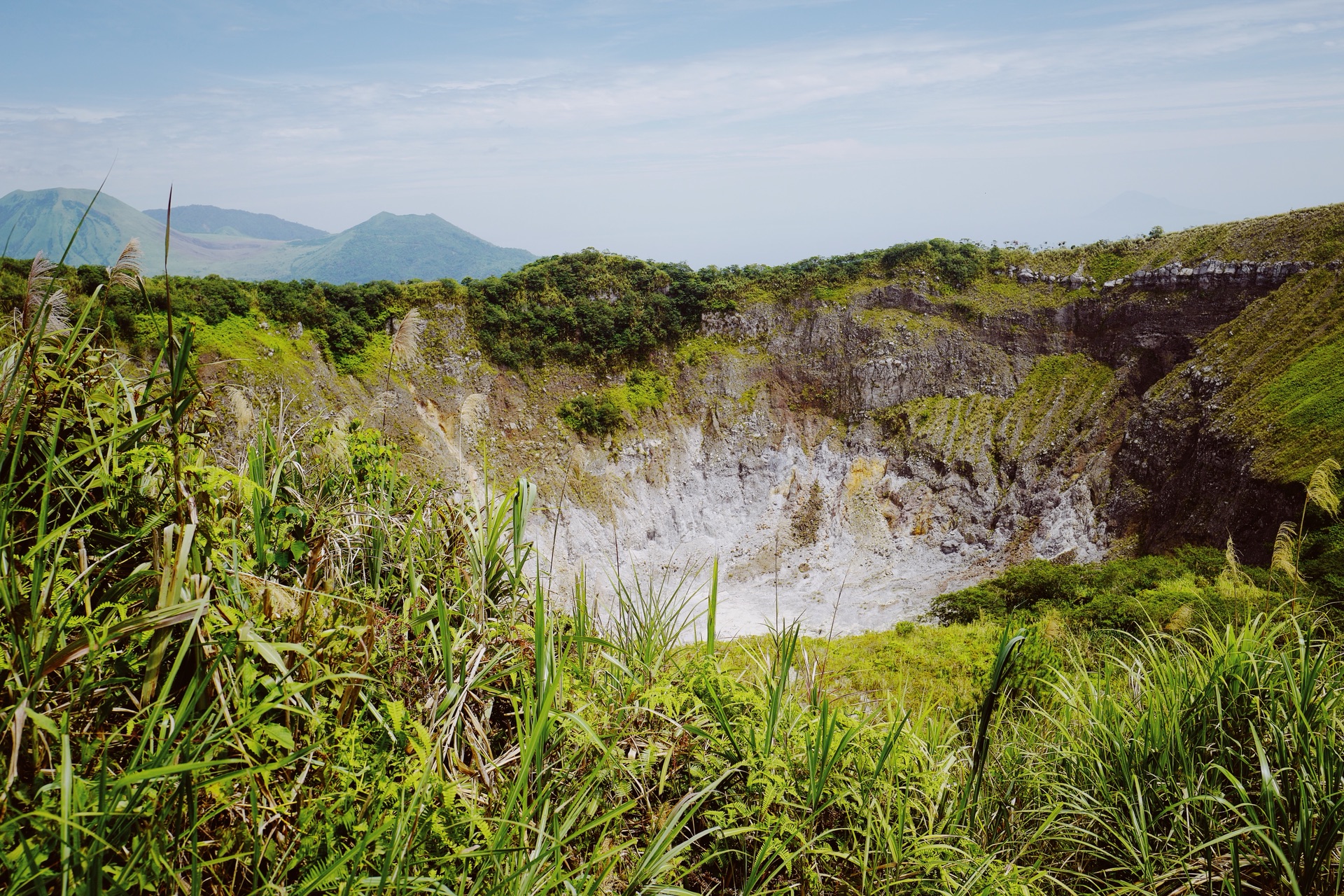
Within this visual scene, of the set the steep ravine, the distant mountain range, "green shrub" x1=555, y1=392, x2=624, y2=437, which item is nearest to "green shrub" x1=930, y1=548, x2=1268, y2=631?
the steep ravine

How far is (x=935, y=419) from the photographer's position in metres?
27.5

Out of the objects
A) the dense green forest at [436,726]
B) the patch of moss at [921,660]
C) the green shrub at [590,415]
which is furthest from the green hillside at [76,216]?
the dense green forest at [436,726]

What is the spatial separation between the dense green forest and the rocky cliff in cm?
1767

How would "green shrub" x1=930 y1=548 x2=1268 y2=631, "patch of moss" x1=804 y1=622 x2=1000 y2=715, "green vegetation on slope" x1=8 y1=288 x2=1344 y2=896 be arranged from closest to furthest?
"green vegetation on slope" x1=8 y1=288 x2=1344 y2=896
"patch of moss" x1=804 y1=622 x2=1000 y2=715
"green shrub" x1=930 y1=548 x2=1268 y2=631

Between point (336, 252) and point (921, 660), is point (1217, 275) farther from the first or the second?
point (336, 252)

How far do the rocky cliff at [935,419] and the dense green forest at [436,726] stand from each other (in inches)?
696

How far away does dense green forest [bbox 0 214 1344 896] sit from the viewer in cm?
169

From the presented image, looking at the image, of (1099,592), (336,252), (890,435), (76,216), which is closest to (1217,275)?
(890,435)

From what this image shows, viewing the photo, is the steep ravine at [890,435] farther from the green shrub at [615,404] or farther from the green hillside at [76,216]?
the green hillside at [76,216]

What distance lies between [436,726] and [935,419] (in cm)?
2779

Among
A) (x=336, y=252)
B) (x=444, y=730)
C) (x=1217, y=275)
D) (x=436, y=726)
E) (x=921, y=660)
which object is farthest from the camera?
(x=336, y=252)

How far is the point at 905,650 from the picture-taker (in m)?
13.6

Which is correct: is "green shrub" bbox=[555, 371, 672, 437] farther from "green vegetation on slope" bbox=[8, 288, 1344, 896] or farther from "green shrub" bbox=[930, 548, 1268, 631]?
"green vegetation on slope" bbox=[8, 288, 1344, 896]

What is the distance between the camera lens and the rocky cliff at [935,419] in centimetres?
2159
